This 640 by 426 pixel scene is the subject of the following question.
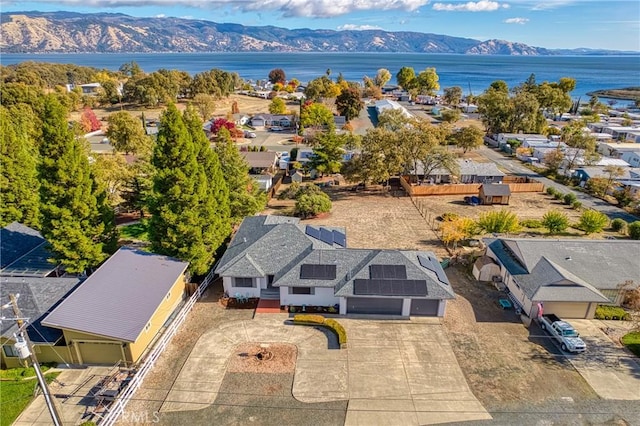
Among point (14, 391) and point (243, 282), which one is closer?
point (14, 391)

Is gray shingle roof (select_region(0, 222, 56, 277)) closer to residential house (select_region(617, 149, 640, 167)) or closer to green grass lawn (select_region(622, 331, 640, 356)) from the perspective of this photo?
green grass lawn (select_region(622, 331, 640, 356))

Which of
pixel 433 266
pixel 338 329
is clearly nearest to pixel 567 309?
pixel 433 266

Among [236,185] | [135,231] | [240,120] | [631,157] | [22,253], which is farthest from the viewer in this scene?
[240,120]

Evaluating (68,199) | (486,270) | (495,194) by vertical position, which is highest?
(68,199)

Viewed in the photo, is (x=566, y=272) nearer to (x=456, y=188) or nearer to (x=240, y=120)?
(x=456, y=188)

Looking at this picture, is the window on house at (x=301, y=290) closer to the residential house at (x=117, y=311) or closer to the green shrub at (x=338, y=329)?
the green shrub at (x=338, y=329)

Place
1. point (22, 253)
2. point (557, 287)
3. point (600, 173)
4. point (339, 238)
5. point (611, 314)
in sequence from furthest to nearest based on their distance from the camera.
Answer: point (600, 173), point (339, 238), point (22, 253), point (611, 314), point (557, 287)
